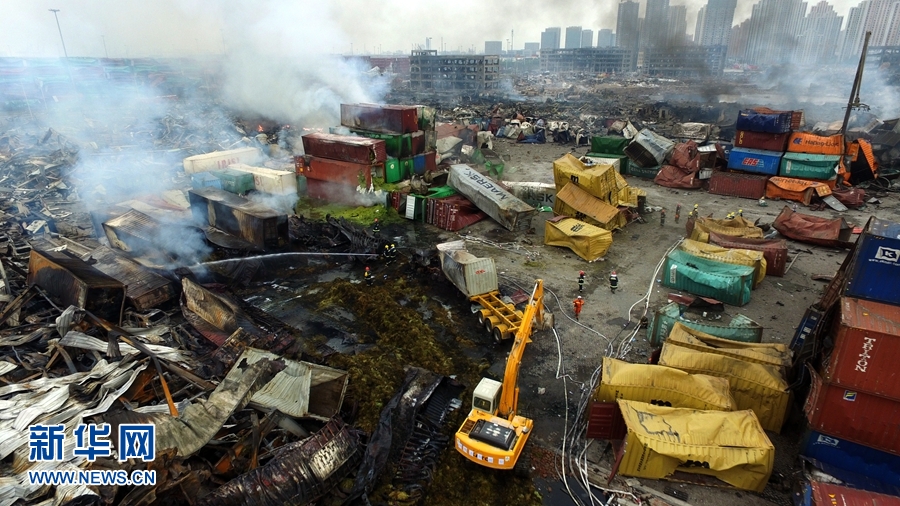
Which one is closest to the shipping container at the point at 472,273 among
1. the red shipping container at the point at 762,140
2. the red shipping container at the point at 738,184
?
the red shipping container at the point at 738,184

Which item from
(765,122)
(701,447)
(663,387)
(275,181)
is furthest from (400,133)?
(701,447)

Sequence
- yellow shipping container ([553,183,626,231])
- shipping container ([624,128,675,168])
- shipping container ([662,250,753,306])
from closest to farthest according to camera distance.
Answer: shipping container ([662,250,753,306]) < yellow shipping container ([553,183,626,231]) < shipping container ([624,128,675,168])

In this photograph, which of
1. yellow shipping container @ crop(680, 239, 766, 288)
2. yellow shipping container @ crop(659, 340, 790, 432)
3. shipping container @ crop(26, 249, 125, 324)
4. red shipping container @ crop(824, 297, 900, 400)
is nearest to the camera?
red shipping container @ crop(824, 297, 900, 400)

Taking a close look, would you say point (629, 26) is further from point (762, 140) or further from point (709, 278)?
point (709, 278)

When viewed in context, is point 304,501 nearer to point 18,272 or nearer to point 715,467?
point 715,467

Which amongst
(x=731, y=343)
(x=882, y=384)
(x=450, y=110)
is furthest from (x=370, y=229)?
(x=450, y=110)

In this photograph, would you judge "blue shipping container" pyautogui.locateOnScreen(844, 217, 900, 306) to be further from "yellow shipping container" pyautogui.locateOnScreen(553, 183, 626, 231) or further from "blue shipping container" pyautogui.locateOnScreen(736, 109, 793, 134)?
"blue shipping container" pyautogui.locateOnScreen(736, 109, 793, 134)

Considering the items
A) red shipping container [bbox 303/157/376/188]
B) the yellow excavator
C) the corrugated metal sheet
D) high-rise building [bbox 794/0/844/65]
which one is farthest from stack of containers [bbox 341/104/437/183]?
high-rise building [bbox 794/0/844/65]
